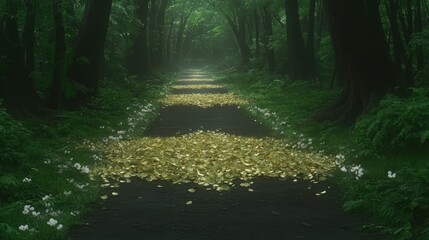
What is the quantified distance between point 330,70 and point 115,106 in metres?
14.7

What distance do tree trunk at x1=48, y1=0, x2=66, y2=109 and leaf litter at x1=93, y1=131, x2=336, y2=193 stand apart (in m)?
3.36

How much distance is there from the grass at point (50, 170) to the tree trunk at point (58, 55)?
1.95ft

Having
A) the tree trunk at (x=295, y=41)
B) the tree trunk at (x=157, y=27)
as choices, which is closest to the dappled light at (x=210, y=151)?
the tree trunk at (x=295, y=41)

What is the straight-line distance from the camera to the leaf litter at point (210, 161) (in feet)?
28.6

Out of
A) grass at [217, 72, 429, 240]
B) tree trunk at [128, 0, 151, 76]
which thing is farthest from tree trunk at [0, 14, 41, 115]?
tree trunk at [128, 0, 151, 76]

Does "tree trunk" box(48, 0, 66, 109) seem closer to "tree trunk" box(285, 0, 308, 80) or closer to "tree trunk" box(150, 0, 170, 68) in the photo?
"tree trunk" box(285, 0, 308, 80)

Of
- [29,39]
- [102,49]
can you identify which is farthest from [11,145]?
[102,49]

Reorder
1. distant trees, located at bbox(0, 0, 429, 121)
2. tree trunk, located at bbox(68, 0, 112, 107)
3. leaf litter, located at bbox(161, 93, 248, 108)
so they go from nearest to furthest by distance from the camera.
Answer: distant trees, located at bbox(0, 0, 429, 121) < tree trunk, located at bbox(68, 0, 112, 107) < leaf litter, located at bbox(161, 93, 248, 108)

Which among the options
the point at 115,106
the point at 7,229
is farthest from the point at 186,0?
the point at 7,229

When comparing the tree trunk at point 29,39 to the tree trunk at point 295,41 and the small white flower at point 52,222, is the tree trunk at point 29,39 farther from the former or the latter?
the tree trunk at point 295,41

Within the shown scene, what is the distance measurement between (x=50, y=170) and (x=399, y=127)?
20.6 ft

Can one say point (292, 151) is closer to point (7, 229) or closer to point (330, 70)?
point (7, 229)

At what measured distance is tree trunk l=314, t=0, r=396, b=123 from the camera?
12.0m

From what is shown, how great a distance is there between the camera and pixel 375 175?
7.99 m
